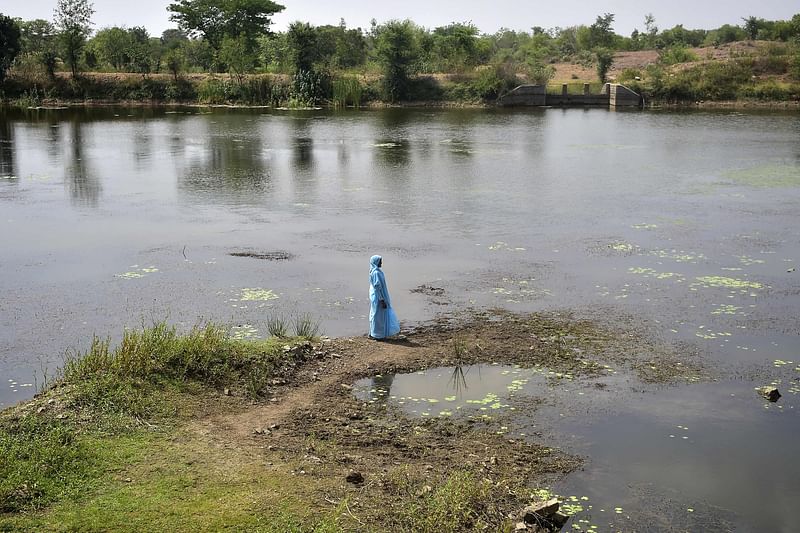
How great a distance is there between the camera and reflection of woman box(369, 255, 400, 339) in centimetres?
1129

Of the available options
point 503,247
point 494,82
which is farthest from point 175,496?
point 494,82

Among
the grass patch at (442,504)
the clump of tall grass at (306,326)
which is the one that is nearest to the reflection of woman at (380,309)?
the clump of tall grass at (306,326)

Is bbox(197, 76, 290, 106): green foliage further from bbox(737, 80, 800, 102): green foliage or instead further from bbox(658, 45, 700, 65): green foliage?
bbox(737, 80, 800, 102): green foliage

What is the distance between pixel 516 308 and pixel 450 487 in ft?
19.1

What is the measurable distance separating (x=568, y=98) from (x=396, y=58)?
38.8 feet

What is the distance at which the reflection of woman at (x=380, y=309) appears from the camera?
1129 centimetres

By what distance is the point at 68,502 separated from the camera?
6906mm

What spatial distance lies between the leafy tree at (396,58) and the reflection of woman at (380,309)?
46.8m

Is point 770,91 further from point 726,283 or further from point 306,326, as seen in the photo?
point 306,326

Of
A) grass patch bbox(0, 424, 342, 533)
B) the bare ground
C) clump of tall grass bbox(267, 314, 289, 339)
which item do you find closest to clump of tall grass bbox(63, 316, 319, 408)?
the bare ground

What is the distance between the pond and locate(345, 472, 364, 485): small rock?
2110mm

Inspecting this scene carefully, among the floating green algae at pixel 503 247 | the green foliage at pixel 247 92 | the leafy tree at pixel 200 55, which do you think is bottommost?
the floating green algae at pixel 503 247

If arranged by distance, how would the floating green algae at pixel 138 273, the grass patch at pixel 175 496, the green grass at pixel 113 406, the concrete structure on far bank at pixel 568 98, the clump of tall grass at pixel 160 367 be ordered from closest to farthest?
the grass patch at pixel 175 496, the green grass at pixel 113 406, the clump of tall grass at pixel 160 367, the floating green algae at pixel 138 273, the concrete structure on far bank at pixel 568 98

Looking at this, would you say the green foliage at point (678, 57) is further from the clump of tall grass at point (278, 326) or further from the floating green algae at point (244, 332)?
the floating green algae at point (244, 332)
